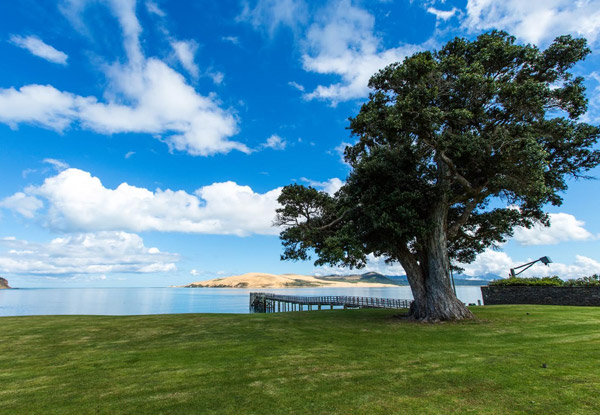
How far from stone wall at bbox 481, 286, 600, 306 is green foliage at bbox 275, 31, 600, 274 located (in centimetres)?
1164

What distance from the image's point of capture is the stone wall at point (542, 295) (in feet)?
89.8

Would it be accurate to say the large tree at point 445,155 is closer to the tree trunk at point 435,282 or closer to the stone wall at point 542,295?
the tree trunk at point 435,282

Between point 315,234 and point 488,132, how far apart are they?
40.5ft

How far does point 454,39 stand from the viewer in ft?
67.1

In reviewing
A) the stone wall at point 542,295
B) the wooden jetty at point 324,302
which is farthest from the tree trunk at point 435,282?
the stone wall at point 542,295

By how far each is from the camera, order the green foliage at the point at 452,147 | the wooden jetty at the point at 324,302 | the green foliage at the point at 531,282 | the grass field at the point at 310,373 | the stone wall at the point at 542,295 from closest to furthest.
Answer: the grass field at the point at 310,373 → the green foliage at the point at 452,147 → the stone wall at the point at 542,295 → the green foliage at the point at 531,282 → the wooden jetty at the point at 324,302

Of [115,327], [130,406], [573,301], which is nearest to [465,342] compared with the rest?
[130,406]

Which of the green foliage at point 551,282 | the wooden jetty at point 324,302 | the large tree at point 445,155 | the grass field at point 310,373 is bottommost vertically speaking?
the grass field at point 310,373

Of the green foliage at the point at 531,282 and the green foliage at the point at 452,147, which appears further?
the green foliage at the point at 531,282

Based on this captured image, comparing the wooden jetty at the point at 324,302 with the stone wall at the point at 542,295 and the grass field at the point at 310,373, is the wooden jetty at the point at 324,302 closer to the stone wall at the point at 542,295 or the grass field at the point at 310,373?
the stone wall at the point at 542,295

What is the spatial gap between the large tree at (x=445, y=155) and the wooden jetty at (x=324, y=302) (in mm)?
13637

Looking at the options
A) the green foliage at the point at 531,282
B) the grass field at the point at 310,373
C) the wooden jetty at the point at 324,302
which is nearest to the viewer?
the grass field at the point at 310,373

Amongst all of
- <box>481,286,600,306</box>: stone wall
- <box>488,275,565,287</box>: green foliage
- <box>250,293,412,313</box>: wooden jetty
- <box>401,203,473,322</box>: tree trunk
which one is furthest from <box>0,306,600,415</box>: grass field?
<box>250,293,412,313</box>: wooden jetty

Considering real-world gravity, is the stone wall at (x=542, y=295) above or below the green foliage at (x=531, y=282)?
below
